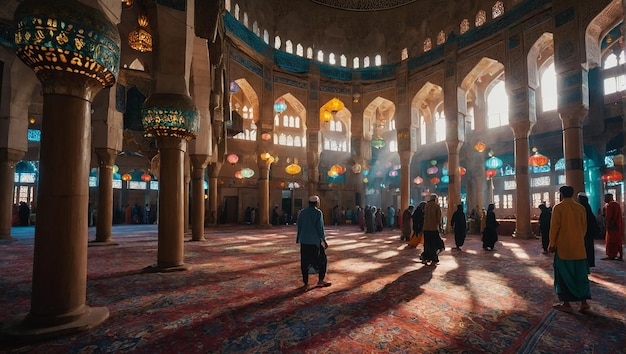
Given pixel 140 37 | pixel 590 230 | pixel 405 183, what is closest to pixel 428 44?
pixel 405 183

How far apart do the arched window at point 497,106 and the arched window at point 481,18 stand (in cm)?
432

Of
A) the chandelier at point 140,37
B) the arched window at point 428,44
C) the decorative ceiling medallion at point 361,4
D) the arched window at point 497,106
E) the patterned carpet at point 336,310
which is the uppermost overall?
the decorative ceiling medallion at point 361,4

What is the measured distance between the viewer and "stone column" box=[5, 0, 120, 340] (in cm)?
274

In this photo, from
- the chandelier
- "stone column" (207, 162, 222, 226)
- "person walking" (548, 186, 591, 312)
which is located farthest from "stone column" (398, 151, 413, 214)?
"person walking" (548, 186, 591, 312)

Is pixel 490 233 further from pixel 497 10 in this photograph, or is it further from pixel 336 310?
pixel 497 10

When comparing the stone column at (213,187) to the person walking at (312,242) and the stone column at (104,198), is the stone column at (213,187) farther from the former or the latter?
the person walking at (312,242)

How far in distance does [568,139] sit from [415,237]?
589 cm

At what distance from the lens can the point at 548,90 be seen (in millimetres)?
15344

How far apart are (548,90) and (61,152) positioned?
17901 mm

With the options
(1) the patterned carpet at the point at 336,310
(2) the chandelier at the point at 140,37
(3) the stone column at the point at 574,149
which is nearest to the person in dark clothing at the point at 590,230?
(1) the patterned carpet at the point at 336,310

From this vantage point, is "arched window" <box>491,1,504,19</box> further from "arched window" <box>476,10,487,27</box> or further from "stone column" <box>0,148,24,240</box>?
"stone column" <box>0,148,24,240</box>

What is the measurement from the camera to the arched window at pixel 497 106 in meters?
17.3

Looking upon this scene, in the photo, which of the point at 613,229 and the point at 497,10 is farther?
the point at 497,10

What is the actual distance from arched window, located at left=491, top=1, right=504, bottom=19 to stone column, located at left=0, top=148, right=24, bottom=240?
661 inches
